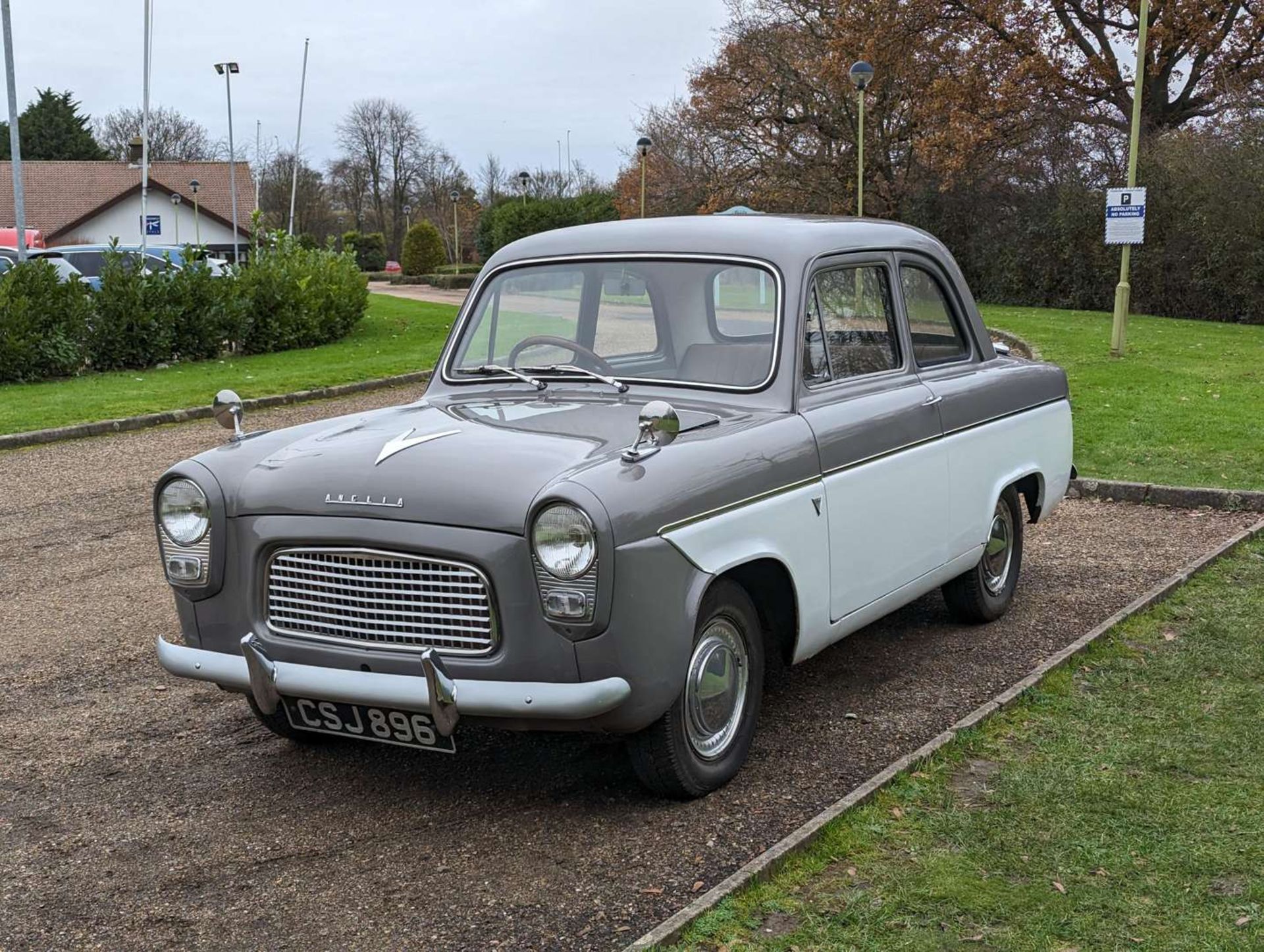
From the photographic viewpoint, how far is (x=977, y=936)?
3.53 metres

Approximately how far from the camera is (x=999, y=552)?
6.72 meters

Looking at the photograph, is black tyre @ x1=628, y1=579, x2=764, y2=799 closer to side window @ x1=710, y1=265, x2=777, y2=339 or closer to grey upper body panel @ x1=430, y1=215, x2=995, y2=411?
grey upper body panel @ x1=430, y1=215, x2=995, y2=411

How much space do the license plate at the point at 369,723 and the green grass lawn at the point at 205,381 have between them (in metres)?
9.71

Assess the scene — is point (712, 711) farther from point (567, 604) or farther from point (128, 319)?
point (128, 319)

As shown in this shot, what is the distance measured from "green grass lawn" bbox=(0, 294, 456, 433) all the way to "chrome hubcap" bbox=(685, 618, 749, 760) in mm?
10211

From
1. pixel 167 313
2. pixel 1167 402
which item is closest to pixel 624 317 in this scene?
pixel 1167 402

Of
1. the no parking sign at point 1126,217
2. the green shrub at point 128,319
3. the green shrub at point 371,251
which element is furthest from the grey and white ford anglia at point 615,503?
the green shrub at point 371,251

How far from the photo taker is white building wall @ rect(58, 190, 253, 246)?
6291cm

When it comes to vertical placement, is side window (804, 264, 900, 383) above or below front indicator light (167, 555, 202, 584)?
above

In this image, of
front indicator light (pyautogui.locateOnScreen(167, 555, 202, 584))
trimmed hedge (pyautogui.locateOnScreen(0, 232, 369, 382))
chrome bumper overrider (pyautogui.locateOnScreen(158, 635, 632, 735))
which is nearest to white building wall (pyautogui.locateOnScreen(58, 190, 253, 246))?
trimmed hedge (pyautogui.locateOnScreen(0, 232, 369, 382))

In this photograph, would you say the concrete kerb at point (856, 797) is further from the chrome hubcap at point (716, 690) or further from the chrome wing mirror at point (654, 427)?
the chrome wing mirror at point (654, 427)

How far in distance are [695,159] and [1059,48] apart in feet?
50.9

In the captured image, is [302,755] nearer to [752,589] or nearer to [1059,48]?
[752,589]

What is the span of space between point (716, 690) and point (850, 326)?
182cm
